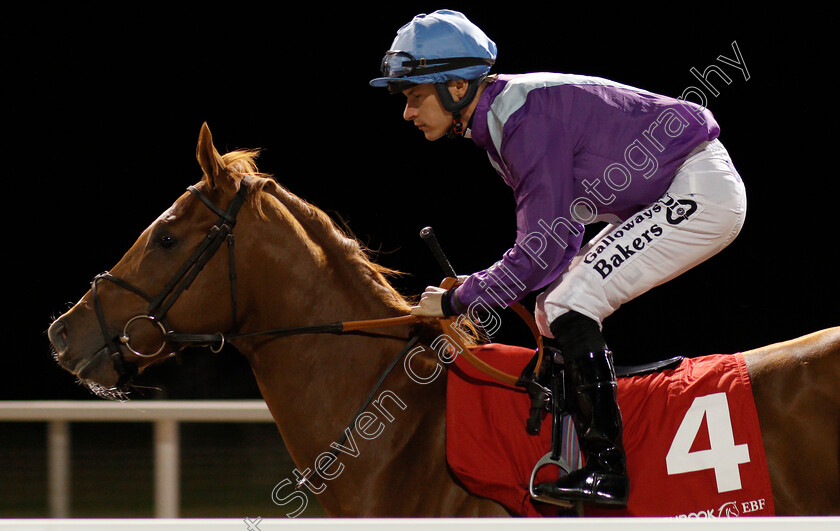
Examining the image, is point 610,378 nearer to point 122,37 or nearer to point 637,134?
point 637,134

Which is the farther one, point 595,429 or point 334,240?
point 334,240

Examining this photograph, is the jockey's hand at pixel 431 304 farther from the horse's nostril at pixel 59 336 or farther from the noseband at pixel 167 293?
the horse's nostril at pixel 59 336

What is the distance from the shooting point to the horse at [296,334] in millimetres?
2051

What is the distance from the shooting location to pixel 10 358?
6.99m

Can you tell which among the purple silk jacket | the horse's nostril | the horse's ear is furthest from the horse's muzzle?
the purple silk jacket

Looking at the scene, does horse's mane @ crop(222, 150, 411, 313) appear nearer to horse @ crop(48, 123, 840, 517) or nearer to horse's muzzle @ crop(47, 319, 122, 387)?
horse @ crop(48, 123, 840, 517)

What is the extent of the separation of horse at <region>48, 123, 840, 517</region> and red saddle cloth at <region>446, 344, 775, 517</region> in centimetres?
9

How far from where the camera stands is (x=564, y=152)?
1.94m

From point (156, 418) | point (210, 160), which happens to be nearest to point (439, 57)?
point (210, 160)

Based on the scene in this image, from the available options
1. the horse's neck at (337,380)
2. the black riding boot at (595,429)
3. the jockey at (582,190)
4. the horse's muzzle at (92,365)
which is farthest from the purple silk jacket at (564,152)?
the horse's muzzle at (92,365)

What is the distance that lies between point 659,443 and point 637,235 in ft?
1.72

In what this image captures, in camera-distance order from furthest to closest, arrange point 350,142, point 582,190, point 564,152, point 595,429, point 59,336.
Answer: point 350,142 → point 59,336 → point 582,190 → point 564,152 → point 595,429

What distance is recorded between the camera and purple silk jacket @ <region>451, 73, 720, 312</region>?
1.90 meters

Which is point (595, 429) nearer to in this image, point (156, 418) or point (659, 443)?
point (659, 443)
